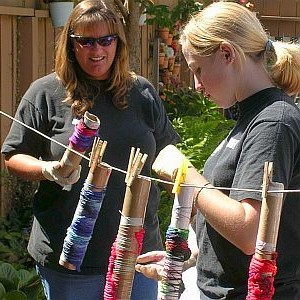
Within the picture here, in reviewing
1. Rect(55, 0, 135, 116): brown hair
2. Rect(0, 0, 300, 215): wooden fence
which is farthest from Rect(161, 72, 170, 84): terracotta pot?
Rect(55, 0, 135, 116): brown hair

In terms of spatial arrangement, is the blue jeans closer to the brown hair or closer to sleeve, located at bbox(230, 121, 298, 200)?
the brown hair

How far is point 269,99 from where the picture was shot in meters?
1.85

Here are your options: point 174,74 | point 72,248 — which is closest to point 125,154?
point 72,248

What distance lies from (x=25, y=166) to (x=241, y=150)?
0.96m

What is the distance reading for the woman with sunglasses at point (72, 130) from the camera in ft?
8.48

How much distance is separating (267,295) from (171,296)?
0.21 meters

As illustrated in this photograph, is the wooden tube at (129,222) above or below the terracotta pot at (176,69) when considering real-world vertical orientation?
above

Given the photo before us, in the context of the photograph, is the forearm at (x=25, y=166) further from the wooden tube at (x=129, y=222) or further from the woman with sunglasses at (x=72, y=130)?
the wooden tube at (x=129, y=222)

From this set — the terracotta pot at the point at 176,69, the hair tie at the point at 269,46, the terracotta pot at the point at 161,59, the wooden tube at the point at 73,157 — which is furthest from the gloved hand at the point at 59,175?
the terracotta pot at the point at 176,69

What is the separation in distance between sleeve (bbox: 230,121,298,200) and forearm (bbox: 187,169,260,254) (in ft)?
0.10

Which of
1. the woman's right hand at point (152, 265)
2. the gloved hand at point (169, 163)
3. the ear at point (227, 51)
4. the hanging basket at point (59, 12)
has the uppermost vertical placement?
the ear at point (227, 51)

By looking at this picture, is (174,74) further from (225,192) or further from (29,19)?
(225,192)

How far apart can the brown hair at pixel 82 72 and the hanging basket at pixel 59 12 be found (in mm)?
2678

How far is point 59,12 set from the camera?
5.33 metres
